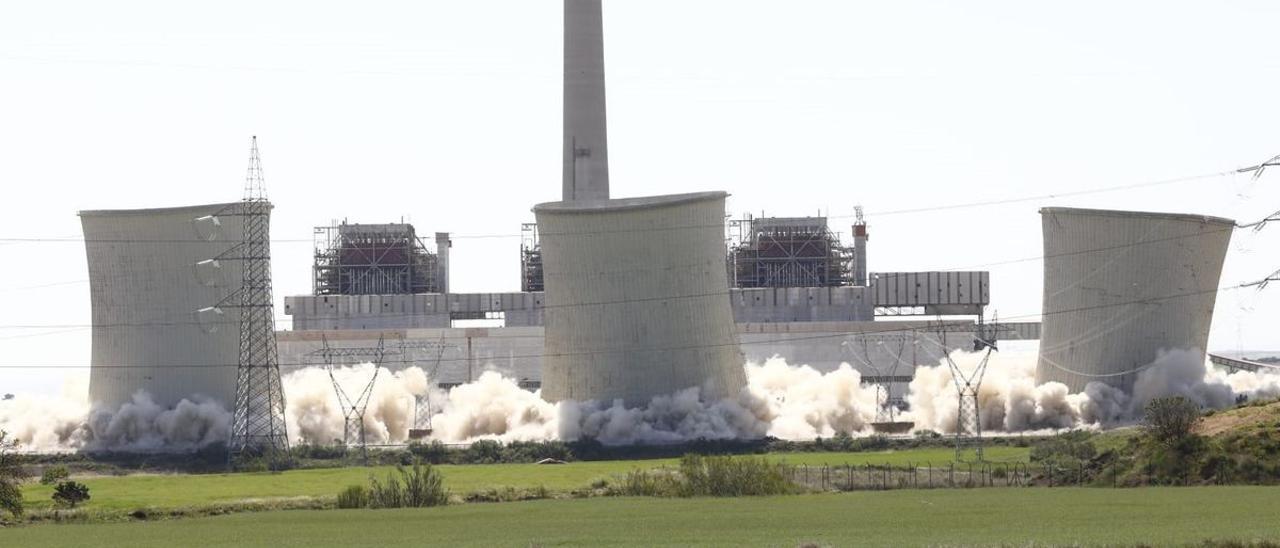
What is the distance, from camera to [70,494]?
2451 inches

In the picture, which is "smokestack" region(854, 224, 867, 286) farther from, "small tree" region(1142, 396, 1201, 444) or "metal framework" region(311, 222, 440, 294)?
"small tree" region(1142, 396, 1201, 444)

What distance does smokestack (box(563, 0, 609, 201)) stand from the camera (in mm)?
93000

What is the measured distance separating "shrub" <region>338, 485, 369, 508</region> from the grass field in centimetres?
354

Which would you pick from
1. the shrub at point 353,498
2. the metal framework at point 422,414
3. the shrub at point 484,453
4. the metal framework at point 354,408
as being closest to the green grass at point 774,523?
the shrub at point 353,498

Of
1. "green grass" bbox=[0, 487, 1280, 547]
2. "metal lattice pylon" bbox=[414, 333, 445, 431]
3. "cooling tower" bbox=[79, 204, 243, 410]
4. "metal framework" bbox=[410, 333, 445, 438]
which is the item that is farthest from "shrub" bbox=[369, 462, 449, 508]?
"metal lattice pylon" bbox=[414, 333, 445, 431]

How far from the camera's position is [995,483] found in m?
63.5

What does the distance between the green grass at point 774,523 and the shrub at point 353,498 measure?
1.78m

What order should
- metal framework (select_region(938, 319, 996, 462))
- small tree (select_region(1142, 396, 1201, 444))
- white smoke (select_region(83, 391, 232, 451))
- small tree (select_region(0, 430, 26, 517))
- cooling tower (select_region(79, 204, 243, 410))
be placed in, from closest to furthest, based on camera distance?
small tree (select_region(0, 430, 26, 517)) → small tree (select_region(1142, 396, 1201, 444)) → metal framework (select_region(938, 319, 996, 462)) → cooling tower (select_region(79, 204, 243, 410)) → white smoke (select_region(83, 391, 232, 451))

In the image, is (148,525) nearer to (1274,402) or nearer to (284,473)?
(284,473)

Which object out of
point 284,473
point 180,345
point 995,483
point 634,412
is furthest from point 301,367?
point 995,483

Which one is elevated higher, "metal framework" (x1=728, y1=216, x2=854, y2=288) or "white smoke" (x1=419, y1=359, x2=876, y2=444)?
"metal framework" (x1=728, y1=216, x2=854, y2=288)

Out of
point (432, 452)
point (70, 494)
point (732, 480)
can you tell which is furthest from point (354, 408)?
point (732, 480)

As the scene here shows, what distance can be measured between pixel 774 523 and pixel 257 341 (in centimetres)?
3997

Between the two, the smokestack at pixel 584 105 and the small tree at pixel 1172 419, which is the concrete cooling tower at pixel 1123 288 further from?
the small tree at pixel 1172 419
